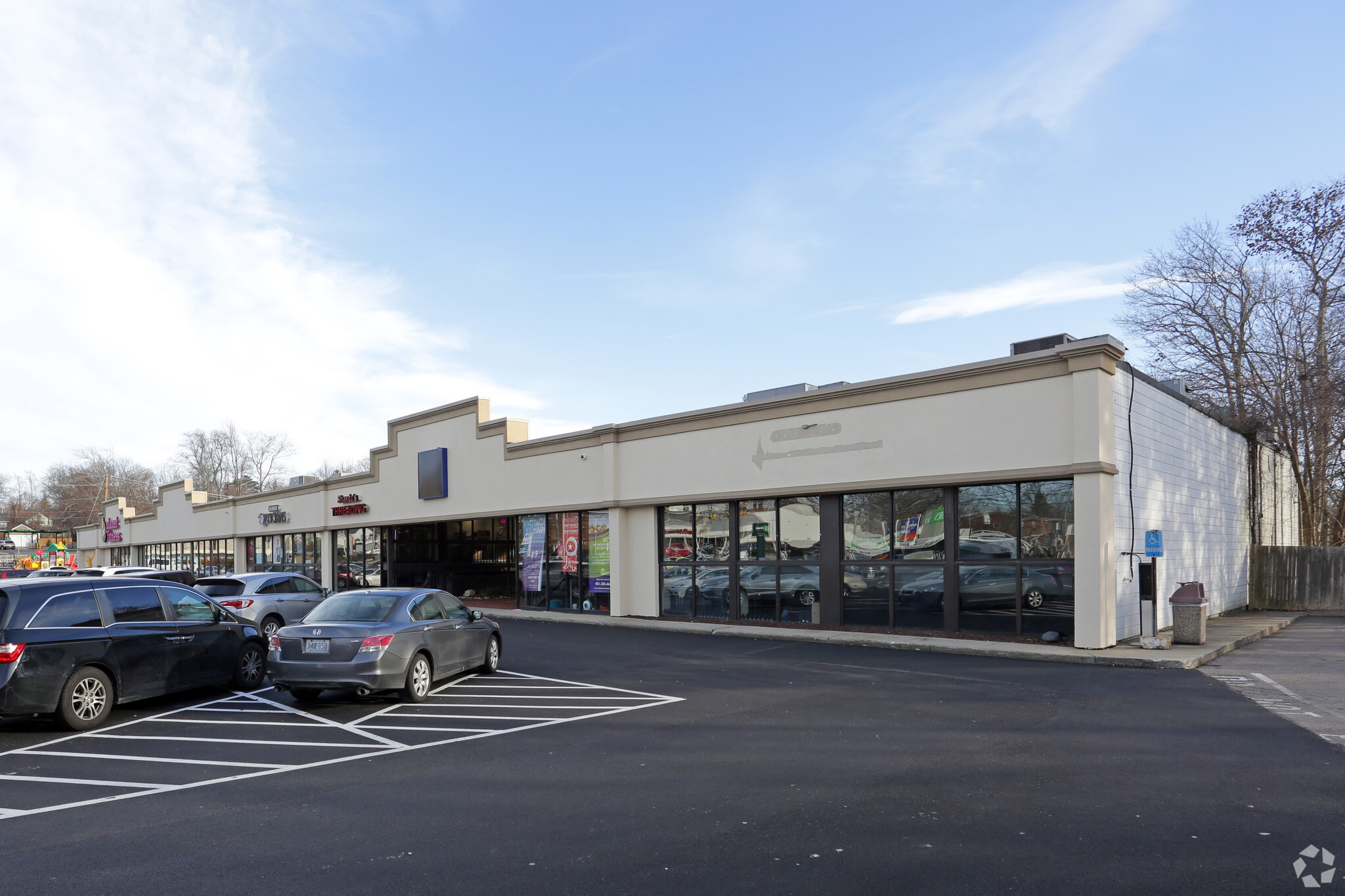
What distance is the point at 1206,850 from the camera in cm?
558

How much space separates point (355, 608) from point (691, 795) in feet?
20.7

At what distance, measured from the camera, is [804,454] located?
1984 centimetres

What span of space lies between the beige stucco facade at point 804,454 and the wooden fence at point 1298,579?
15.6 metres

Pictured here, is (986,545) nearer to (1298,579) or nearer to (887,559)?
(887,559)

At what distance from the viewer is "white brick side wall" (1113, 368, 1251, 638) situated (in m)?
16.5

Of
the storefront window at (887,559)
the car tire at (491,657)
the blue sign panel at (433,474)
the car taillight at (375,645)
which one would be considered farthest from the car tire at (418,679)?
the blue sign panel at (433,474)

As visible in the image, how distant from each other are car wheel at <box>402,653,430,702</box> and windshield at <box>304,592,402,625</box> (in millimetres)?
737

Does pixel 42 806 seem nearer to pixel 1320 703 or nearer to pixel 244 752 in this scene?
pixel 244 752

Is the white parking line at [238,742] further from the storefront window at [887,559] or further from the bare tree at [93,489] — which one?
the bare tree at [93,489]

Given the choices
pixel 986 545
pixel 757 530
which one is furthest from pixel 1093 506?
pixel 757 530

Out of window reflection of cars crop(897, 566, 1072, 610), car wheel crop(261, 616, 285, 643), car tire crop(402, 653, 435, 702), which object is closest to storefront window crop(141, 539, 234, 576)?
car wheel crop(261, 616, 285, 643)

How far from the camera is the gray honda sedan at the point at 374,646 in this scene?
1055 centimetres

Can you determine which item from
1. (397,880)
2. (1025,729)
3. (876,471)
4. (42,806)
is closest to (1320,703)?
(1025,729)

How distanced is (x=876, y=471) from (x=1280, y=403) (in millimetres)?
20947
